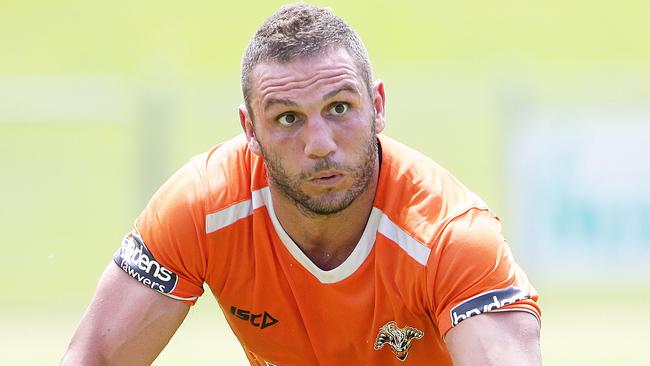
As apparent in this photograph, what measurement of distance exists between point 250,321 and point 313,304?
1.02 ft

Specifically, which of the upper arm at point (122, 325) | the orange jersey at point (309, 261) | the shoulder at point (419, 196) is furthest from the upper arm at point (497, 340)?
the upper arm at point (122, 325)

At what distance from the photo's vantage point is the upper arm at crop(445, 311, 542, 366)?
499cm

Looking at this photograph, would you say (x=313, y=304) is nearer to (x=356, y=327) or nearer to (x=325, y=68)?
(x=356, y=327)

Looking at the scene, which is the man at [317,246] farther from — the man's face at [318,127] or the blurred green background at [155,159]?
the blurred green background at [155,159]

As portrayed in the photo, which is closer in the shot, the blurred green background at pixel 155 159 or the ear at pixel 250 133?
the ear at pixel 250 133

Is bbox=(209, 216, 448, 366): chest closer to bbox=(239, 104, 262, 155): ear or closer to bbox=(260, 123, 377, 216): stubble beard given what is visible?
bbox=(260, 123, 377, 216): stubble beard

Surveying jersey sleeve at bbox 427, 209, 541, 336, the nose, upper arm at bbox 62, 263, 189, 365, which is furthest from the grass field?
the nose

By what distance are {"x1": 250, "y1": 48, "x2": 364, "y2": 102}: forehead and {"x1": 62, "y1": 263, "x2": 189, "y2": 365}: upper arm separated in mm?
991

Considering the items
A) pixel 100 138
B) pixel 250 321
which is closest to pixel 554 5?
pixel 100 138

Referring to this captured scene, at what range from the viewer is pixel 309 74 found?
207 inches

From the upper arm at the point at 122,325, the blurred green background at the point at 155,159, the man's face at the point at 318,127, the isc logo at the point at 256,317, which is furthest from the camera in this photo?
the blurred green background at the point at 155,159

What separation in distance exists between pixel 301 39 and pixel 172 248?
106 centimetres

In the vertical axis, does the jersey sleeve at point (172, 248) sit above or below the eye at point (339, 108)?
below

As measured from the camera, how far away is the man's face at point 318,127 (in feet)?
17.2
